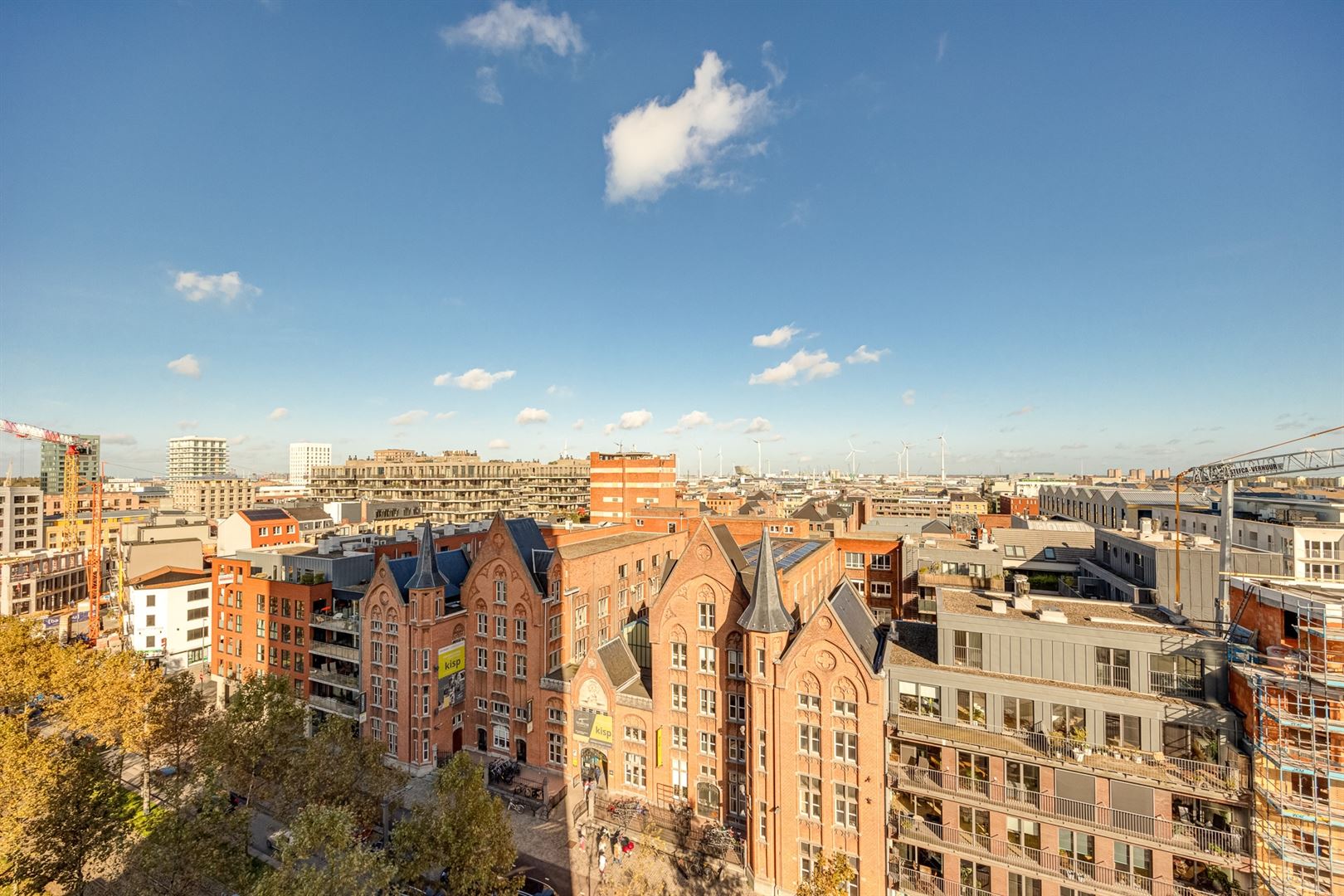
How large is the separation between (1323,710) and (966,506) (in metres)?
170

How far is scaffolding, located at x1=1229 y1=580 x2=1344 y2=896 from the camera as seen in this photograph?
78.0 feet

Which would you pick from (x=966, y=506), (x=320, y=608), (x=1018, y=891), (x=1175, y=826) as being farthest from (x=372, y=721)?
(x=966, y=506)

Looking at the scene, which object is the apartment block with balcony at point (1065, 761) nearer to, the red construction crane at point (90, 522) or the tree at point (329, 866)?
the tree at point (329, 866)

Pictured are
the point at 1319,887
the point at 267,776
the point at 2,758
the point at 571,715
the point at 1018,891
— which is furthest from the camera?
the point at 571,715

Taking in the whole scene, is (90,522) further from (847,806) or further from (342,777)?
(847,806)

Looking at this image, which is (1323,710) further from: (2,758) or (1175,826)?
(2,758)

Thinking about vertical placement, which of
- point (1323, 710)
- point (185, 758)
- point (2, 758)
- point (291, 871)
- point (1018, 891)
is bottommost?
point (185, 758)

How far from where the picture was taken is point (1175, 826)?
2738cm

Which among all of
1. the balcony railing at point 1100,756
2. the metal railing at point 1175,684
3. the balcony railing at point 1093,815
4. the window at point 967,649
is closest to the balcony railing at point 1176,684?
the metal railing at point 1175,684

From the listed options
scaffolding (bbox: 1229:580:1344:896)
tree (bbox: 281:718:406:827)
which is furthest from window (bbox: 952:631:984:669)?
tree (bbox: 281:718:406:827)

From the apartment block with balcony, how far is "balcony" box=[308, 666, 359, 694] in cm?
4923

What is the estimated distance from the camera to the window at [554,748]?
4781 cm

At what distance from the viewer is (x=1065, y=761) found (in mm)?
28797

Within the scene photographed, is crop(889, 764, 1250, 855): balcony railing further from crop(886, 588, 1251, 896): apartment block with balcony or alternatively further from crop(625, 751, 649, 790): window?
crop(625, 751, 649, 790): window
